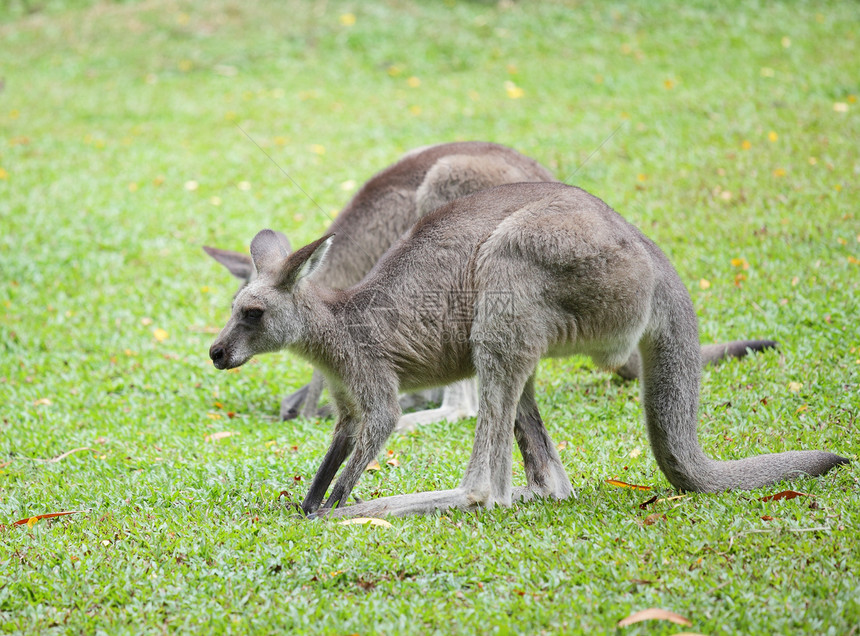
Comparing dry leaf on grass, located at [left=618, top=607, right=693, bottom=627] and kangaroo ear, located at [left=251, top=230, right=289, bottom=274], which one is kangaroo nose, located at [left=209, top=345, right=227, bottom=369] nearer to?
kangaroo ear, located at [left=251, top=230, right=289, bottom=274]

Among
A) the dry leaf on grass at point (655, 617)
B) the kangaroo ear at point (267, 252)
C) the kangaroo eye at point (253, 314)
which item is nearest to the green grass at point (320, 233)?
the dry leaf on grass at point (655, 617)

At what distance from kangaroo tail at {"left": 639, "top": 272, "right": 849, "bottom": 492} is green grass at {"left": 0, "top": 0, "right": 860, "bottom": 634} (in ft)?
0.35

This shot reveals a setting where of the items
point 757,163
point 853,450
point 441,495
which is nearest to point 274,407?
point 441,495

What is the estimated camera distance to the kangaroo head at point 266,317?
3.97 meters

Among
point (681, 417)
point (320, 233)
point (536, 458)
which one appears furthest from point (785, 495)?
point (320, 233)

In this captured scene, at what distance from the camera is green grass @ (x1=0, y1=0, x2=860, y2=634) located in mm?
3236

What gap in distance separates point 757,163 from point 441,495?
19.8ft

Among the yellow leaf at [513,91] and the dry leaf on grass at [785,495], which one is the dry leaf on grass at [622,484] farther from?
the yellow leaf at [513,91]

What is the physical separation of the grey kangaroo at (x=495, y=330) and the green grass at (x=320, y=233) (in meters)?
0.21

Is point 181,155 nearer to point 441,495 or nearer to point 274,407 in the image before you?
point 274,407

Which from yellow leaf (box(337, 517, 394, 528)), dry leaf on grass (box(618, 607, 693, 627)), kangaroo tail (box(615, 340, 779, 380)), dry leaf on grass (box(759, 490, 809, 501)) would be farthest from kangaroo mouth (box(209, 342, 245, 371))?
kangaroo tail (box(615, 340, 779, 380))

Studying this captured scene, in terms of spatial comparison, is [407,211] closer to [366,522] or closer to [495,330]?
[495,330]

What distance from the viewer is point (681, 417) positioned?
377 centimetres

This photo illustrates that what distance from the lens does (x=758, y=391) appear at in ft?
17.0
